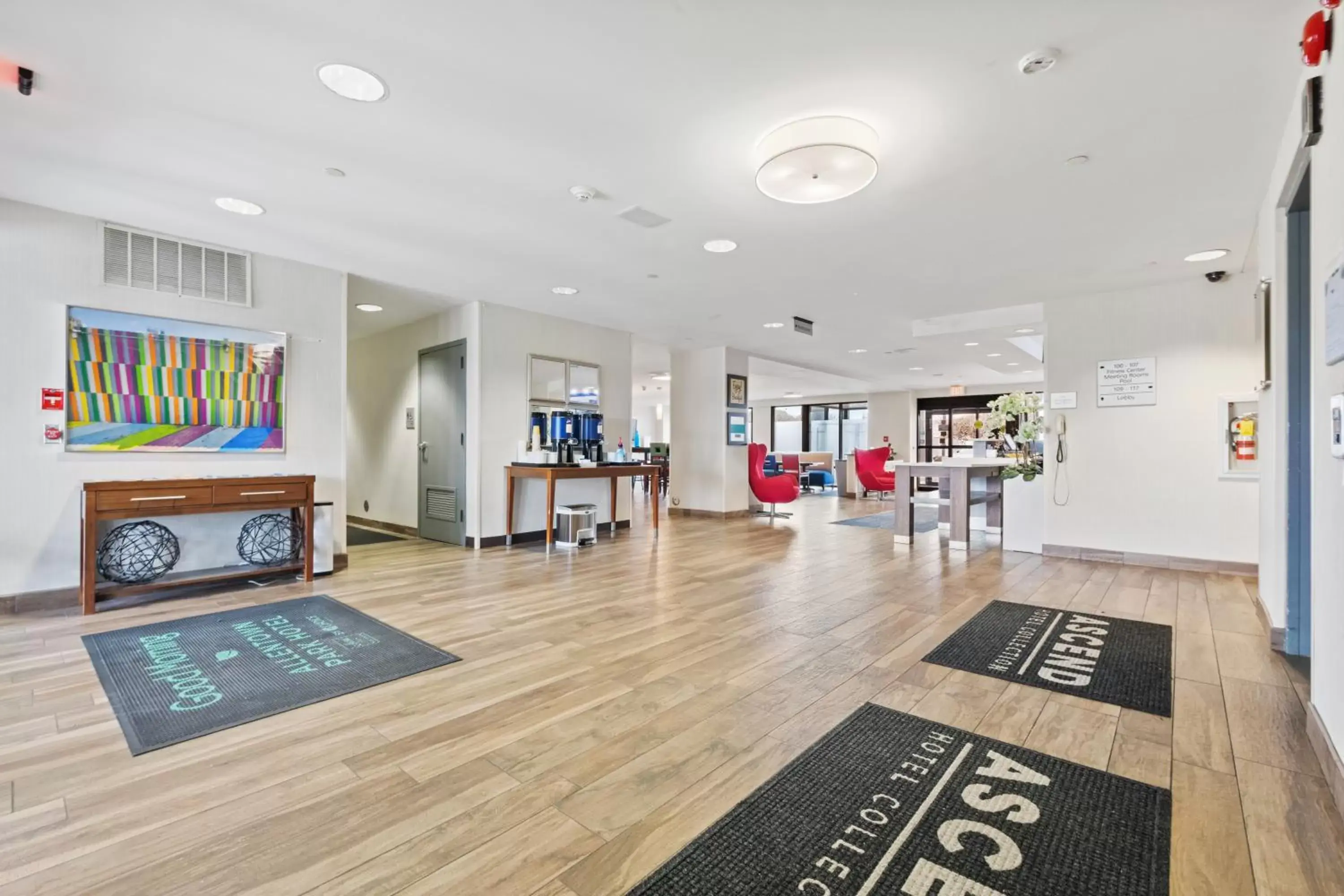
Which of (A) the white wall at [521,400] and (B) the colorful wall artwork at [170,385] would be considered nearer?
(B) the colorful wall artwork at [170,385]

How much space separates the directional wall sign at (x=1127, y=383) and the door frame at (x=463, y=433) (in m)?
5.98

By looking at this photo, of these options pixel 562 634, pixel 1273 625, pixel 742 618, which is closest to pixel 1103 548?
pixel 1273 625

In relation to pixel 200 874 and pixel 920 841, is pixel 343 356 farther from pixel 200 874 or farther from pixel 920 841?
pixel 920 841

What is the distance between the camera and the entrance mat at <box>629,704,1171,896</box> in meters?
1.33

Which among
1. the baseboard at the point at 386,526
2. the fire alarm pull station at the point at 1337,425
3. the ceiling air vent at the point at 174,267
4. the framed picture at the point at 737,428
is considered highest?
the ceiling air vent at the point at 174,267

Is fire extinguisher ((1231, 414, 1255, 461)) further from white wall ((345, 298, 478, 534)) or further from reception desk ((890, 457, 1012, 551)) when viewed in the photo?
white wall ((345, 298, 478, 534))

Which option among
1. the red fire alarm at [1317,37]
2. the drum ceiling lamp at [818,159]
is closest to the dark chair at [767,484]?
the drum ceiling lamp at [818,159]

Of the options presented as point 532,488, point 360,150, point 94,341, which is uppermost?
point 360,150

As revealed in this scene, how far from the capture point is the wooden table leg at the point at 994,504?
22.7 ft

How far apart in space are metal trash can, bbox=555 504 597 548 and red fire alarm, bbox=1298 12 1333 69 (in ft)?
17.9

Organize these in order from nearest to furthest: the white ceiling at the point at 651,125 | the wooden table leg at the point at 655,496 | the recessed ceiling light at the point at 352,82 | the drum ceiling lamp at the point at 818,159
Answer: the white ceiling at the point at 651,125 → the recessed ceiling light at the point at 352,82 → the drum ceiling lamp at the point at 818,159 → the wooden table leg at the point at 655,496

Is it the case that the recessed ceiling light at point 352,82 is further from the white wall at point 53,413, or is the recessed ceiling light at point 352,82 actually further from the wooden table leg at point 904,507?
the wooden table leg at point 904,507

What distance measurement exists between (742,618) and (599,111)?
270cm

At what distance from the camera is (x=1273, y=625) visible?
303 cm
